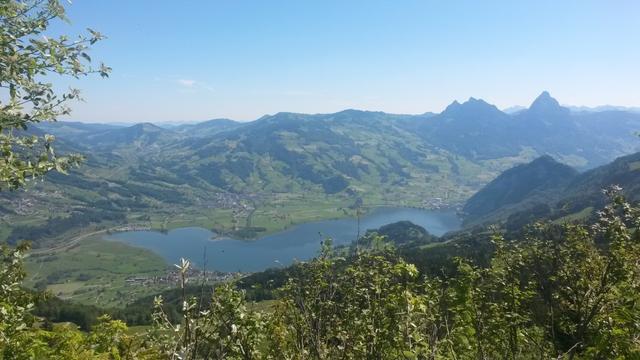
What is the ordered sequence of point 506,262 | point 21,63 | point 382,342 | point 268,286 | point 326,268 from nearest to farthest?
point 21,63 < point 382,342 < point 326,268 < point 268,286 < point 506,262

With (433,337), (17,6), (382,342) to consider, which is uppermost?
(17,6)

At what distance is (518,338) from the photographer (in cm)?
1101

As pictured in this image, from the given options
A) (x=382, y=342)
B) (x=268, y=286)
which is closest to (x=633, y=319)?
(x=382, y=342)

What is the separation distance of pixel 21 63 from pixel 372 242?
873 cm

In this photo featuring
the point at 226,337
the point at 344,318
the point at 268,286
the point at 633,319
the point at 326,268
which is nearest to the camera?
the point at 226,337

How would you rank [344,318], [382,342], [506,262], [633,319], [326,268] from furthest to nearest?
[506,262]
[344,318]
[326,268]
[382,342]
[633,319]

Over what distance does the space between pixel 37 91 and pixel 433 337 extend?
8.19 metres

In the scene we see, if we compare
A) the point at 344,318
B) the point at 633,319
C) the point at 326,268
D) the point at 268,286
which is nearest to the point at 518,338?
the point at 633,319

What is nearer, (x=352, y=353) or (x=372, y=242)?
(x=352, y=353)

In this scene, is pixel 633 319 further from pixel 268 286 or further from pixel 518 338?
pixel 268 286

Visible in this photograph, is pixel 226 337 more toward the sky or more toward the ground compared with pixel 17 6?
more toward the ground

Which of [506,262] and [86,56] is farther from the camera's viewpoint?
[506,262]

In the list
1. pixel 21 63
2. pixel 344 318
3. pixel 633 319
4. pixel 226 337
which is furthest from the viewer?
pixel 344 318

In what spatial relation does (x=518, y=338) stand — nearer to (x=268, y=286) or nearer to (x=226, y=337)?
(x=268, y=286)
